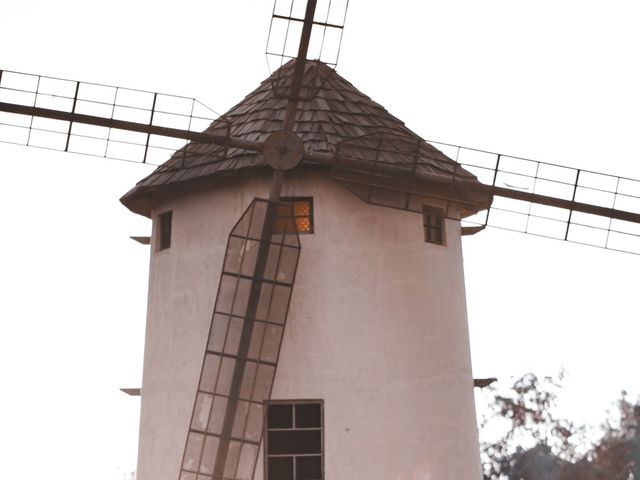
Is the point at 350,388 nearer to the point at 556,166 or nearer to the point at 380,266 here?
the point at 380,266

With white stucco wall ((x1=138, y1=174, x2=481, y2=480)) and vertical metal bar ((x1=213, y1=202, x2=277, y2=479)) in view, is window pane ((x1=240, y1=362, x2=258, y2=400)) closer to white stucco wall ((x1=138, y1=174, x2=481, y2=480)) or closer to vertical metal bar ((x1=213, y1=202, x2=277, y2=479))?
vertical metal bar ((x1=213, y1=202, x2=277, y2=479))

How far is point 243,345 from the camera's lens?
488 inches

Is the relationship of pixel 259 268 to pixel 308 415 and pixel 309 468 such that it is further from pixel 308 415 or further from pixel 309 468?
pixel 309 468

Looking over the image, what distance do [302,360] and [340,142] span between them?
2224 millimetres

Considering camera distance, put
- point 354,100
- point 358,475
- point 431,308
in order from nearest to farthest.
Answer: point 358,475 → point 431,308 → point 354,100

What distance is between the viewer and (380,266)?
12938 millimetres

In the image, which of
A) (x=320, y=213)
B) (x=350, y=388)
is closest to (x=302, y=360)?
(x=350, y=388)

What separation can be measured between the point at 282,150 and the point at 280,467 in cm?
314

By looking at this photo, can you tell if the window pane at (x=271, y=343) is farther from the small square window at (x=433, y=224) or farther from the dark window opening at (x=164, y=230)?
the small square window at (x=433, y=224)

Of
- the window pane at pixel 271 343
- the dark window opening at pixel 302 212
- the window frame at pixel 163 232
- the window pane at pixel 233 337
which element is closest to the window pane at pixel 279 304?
the window pane at pixel 271 343

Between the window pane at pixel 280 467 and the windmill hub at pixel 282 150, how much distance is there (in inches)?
113

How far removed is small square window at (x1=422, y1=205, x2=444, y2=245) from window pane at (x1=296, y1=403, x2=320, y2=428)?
2.25 metres

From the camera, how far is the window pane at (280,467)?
12.4 meters

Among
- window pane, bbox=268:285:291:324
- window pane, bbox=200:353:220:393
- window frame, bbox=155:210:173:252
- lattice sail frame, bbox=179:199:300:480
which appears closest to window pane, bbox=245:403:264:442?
lattice sail frame, bbox=179:199:300:480
